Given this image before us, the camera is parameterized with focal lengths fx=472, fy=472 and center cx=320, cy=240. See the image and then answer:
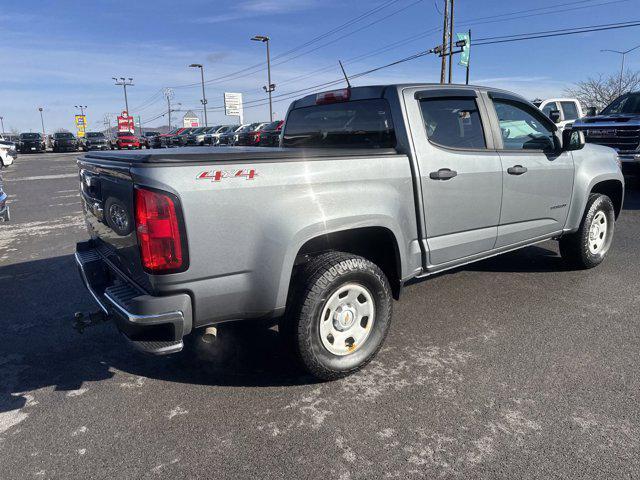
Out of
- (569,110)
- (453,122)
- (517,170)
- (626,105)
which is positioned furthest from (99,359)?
(569,110)

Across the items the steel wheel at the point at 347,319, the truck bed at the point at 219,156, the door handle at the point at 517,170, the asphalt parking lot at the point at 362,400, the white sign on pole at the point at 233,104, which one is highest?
the white sign on pole at the point at 233,104

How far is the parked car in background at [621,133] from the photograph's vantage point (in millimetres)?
9914

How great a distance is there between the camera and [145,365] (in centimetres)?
328

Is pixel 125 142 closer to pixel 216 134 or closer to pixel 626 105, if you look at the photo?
pixel 216 134

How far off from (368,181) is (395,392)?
4.31 ft

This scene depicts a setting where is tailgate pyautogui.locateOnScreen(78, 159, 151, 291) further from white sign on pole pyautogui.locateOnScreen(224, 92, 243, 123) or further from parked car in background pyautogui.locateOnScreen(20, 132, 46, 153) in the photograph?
white sign on pole pyautogui.locateOnScreen(224, 92, 243, 123)

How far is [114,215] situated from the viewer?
2703 mm

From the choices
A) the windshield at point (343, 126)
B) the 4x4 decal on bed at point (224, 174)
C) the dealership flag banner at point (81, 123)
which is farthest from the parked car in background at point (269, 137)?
the dealership flag banner at point (81, 123)

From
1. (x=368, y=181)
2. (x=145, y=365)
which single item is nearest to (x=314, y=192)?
(x=368, y=181)

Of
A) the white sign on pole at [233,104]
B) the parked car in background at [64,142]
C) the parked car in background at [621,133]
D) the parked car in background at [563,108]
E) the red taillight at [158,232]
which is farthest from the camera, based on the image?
the white sign on pole at [233,104]

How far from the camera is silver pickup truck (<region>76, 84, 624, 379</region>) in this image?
7.78 feet

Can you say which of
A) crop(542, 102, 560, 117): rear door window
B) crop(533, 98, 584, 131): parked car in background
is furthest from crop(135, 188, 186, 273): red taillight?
crop(542, 102, 560, 117): rear door window

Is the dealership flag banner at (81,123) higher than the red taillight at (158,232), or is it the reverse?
the dealership flag banner at (81,123)

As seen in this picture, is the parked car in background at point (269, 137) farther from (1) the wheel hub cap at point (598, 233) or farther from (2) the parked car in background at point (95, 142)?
(1) the wheel hub cap at point (598, 233)
